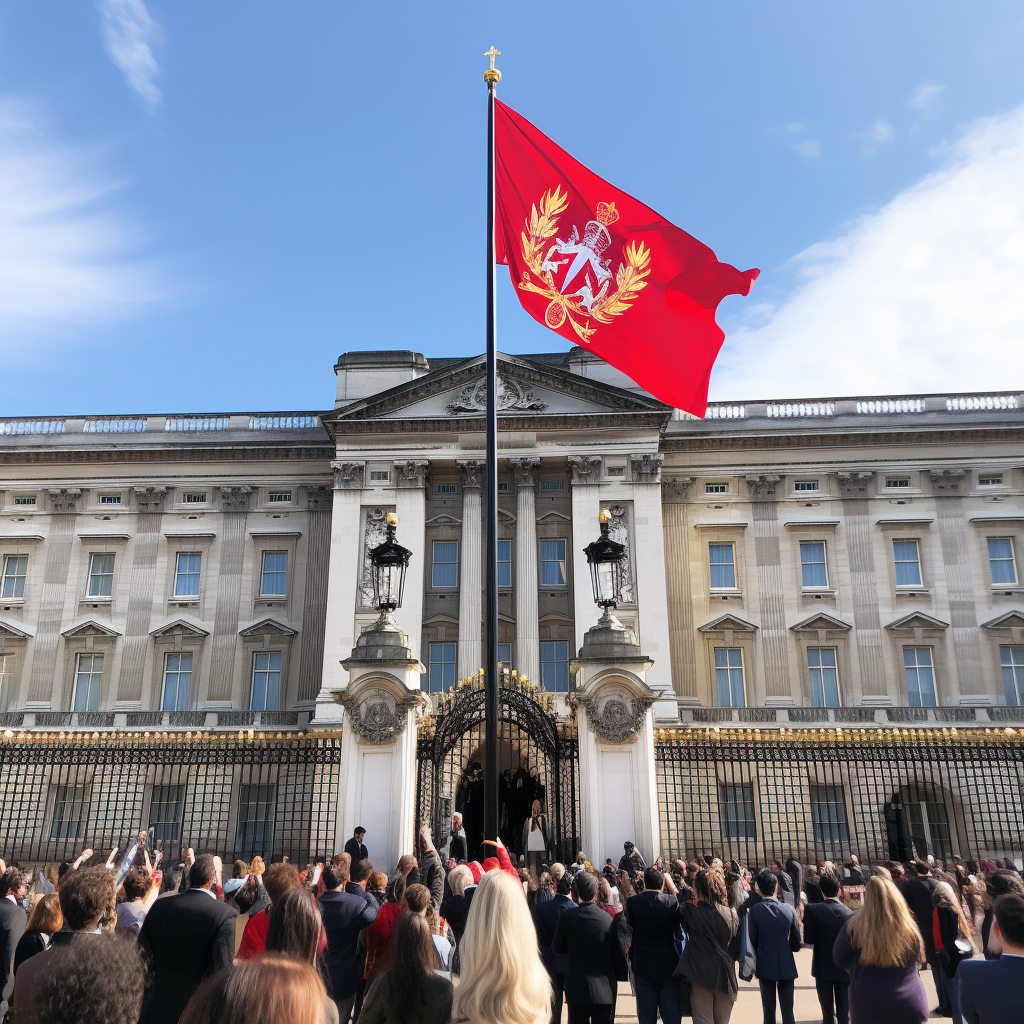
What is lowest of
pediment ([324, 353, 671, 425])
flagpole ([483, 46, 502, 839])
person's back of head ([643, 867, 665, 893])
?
person's back of head ([643, 867, 665, 893])

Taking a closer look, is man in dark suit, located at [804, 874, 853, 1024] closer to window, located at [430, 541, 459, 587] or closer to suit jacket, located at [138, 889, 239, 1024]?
suit jacket, located at [138, 889, 239, 1024]

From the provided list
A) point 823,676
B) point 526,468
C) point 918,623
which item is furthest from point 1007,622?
point 526,468

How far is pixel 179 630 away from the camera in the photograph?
127 feet

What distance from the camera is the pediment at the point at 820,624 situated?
3712 centimetres

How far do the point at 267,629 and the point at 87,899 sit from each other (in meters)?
34.3

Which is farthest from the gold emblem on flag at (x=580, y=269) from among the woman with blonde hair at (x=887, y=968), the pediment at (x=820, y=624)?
the pediment at (x=820, y=624)

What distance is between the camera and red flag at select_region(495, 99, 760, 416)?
14734mm

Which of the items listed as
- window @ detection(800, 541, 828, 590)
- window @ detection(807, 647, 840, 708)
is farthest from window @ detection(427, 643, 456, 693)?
window @ detection(800, 541, 828, 590)

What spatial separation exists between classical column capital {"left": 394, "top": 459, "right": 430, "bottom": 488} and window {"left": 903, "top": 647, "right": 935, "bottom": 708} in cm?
2016

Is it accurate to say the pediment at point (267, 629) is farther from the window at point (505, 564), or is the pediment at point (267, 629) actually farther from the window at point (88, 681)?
the window at point (505, 564)

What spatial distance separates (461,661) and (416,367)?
526 inches

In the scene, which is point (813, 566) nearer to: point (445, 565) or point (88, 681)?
point (445, 565)

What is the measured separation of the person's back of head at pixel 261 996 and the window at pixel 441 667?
32910mm

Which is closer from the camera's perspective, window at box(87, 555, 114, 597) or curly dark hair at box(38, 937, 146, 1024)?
curly dark hair at box(38, 937, 146, 1024)
